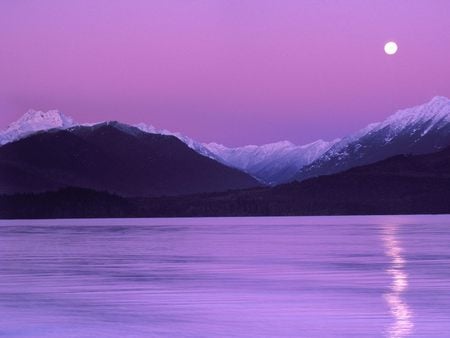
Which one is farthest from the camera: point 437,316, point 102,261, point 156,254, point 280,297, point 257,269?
point 156,254

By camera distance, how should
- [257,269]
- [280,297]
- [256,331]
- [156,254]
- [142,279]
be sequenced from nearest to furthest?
[256,331] → [280,297] → [142,279] → [257,269] → [156,254]

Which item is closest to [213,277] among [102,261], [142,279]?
[142,279]

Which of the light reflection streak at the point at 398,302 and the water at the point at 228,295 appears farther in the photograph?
the water at the point at 228,295

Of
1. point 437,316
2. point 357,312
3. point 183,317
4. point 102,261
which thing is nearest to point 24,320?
point 183,317

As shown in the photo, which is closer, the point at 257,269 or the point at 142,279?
the point at 142,279

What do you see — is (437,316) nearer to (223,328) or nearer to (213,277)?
(223,328)

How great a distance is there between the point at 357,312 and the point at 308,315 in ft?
5.23

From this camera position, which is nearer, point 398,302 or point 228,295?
point 398,302

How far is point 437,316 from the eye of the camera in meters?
28.4

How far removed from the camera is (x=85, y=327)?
89.9 feet

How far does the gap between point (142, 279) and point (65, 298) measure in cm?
780

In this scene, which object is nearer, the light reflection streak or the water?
the light reflection streak

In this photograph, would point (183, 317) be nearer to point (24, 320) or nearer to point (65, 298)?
point (24, 320)

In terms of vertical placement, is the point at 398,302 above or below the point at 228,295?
below
